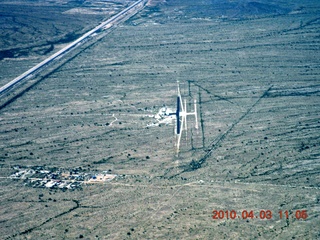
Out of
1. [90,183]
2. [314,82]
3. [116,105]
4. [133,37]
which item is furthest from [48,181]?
[133,37]

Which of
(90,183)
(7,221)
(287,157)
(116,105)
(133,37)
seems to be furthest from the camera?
(133,37)

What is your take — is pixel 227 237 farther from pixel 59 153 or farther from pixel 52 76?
pixel 52 76
